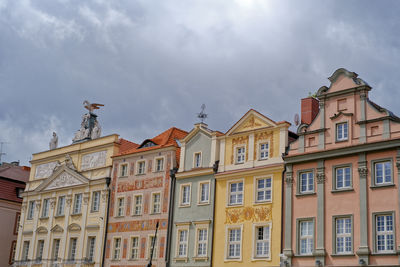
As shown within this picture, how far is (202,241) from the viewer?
133ft

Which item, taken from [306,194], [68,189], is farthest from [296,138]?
[68,189]

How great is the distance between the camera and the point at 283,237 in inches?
1425

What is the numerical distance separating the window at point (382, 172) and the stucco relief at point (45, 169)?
30.8 metres

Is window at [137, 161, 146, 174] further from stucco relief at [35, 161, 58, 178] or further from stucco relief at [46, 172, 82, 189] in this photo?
stucco relief at [35, 161, 58, 178]

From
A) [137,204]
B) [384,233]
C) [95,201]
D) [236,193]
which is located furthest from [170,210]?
[384,233]

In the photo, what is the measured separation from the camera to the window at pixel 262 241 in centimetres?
3700

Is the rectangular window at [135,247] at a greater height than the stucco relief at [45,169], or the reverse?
the stucco relief at [45,169]

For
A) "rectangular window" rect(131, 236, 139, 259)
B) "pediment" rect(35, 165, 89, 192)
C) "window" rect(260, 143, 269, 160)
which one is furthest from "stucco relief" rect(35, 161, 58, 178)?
"window" rect(260, 143, 269, 160)

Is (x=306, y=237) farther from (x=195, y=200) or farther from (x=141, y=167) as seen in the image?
(x=141, y=167)

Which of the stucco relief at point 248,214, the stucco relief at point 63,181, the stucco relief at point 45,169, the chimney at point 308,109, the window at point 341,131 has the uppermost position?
the chimney at point 308,109

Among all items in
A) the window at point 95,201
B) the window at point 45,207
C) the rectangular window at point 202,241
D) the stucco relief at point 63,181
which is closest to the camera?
the rectangular window at point 202,241

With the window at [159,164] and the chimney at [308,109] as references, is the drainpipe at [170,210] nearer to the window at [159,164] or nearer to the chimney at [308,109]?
the window at [159,164]

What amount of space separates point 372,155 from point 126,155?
20.8m

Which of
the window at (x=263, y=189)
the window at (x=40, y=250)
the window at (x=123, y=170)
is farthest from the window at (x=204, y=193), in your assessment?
the window at (x=40, y=250)
